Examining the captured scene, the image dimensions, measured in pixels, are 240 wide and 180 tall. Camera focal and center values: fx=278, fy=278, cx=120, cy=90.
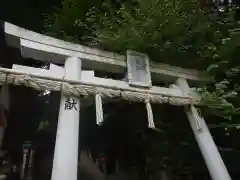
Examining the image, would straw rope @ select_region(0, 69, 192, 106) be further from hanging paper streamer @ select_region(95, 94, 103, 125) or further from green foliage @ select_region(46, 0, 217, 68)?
green foliage @ select_region(46, 0, 217, 68)

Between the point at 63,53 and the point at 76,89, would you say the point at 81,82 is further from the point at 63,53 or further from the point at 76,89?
the point at 63,53

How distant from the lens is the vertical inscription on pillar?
2.40m

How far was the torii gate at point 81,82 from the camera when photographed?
7.39 ft

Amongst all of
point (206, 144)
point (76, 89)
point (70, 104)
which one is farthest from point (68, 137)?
point (206, 144)

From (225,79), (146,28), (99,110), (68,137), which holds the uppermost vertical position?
(146,28)

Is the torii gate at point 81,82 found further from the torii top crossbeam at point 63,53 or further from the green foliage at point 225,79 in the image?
the green foliage at point 225,79

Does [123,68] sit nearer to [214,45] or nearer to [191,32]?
[191,32]

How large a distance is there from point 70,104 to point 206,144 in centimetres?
158

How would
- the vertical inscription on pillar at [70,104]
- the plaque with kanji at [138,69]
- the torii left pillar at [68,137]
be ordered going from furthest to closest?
the plaque with kanji at [138,69]
the vertical inscription on pillar at [70,104]
the torii left pillar at [68,137]

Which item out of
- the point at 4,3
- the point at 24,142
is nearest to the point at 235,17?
the point at 4,3

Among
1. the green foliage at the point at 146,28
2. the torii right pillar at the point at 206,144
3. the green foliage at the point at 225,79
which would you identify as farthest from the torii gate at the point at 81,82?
the green foliage at the point at 225,79

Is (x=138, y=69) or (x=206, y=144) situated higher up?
(x=138, y=69)

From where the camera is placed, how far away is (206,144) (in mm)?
3049

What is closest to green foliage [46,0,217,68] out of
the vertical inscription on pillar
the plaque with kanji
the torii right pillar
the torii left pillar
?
the plaque with kanji
